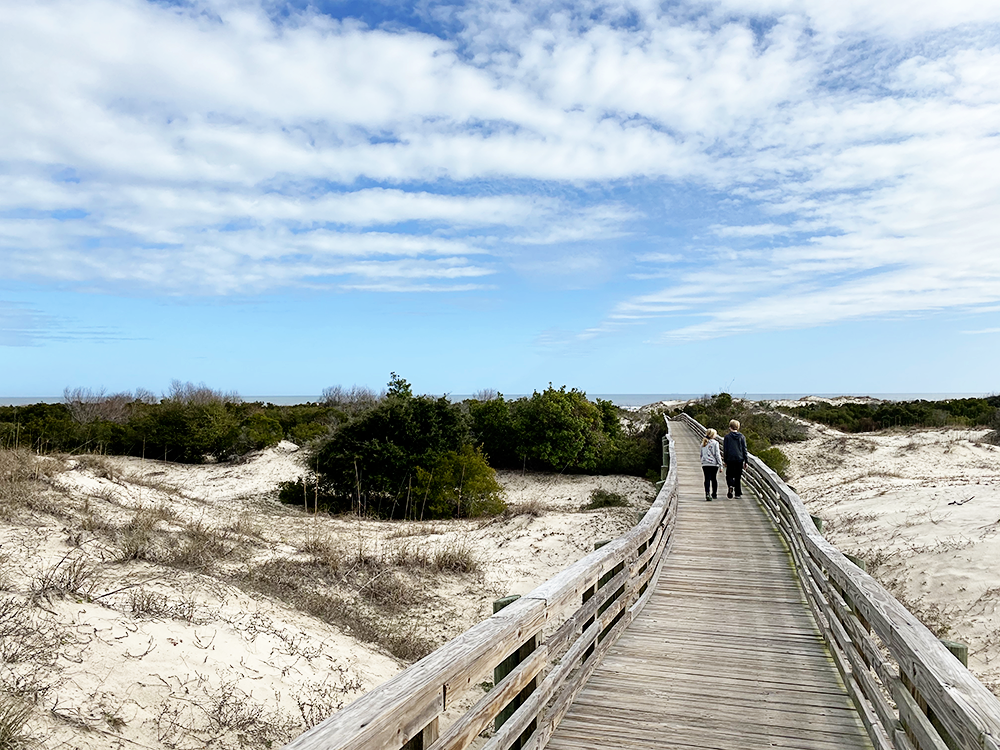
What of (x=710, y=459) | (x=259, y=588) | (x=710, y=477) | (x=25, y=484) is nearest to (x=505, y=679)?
(x=259, y=588)

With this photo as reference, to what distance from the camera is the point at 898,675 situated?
159 inches

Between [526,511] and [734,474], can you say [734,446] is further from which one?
[526,511]

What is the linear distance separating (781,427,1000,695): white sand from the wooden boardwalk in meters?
2.39

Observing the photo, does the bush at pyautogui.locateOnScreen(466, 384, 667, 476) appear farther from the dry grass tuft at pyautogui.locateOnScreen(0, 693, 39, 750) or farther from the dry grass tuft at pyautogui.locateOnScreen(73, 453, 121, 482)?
the dry grass tuft at pyautogui.locateOnScreen(0, 693, 39, 750)

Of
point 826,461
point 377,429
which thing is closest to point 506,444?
point 377,429

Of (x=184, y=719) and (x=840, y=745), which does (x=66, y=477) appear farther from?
(x=840, y=745)

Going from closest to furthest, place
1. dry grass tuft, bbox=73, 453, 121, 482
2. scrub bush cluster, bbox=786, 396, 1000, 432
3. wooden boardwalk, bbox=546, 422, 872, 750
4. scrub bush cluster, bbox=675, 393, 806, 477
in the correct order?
wooden boardwalk, bbox=546, 422, 872, 750, dry grass tuft, bbox=73, 453, 121, 482, scrub bush cluster, bbox=675, 393, 806, 477, scrub bush cluster, bbox=786, 396, 1000, 432

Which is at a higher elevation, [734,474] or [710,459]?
[710,459]

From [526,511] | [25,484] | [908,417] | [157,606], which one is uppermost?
[908,417]

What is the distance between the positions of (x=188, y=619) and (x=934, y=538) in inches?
491

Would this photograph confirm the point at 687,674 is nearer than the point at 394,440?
Yes

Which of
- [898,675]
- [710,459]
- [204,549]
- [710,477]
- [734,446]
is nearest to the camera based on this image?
[898,675]

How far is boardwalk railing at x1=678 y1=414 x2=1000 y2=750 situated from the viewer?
9.04 ft

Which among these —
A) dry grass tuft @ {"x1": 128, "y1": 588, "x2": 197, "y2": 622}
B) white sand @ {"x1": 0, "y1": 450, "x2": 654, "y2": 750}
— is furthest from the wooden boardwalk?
dry grass tuft @ {"x1": 128, "y1": 588, "x2": 197, "y2": 622}
